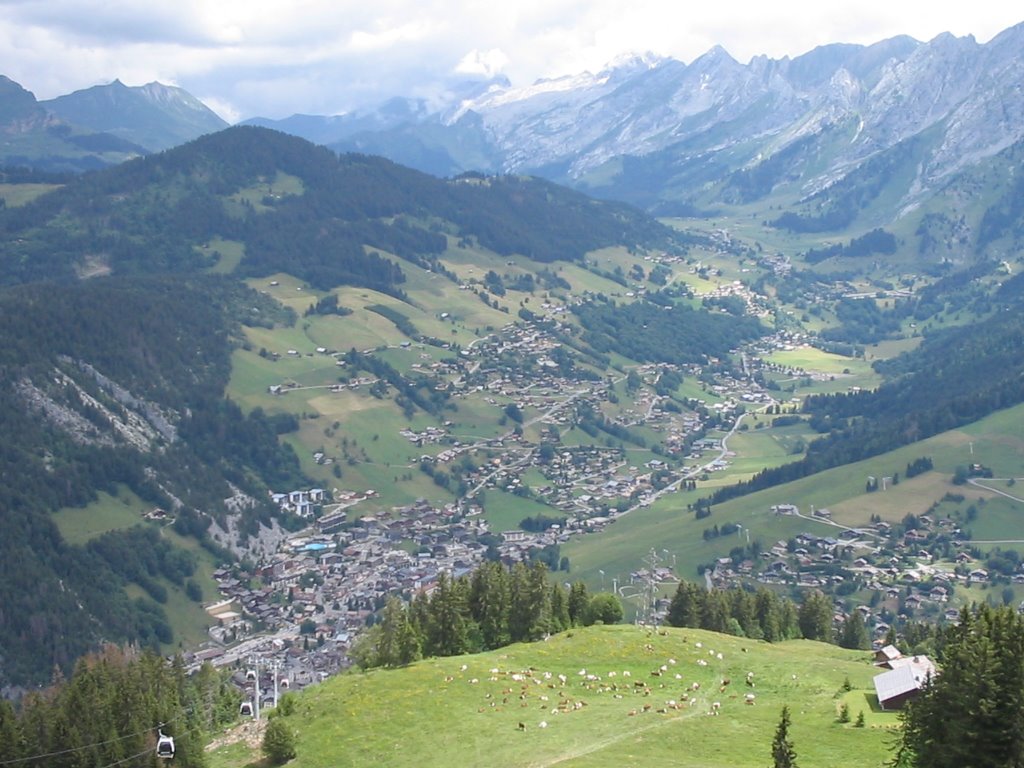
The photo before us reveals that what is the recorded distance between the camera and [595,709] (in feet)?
181

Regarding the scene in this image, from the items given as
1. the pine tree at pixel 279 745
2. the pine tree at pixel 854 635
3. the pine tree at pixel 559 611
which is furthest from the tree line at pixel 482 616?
the pine tree at pixel 854 635

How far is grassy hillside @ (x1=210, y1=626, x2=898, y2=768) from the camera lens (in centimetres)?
4872

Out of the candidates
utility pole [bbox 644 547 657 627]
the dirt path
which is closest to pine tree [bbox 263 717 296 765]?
the dirt path

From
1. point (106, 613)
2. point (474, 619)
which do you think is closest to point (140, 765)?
point (474, 619)

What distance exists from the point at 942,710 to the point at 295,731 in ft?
106

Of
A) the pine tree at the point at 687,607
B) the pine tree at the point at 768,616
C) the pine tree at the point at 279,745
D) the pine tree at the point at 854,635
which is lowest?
the pine tree at the point at 854,635

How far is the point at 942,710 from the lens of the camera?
38.0 metres

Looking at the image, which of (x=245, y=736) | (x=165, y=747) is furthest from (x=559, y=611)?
(x=165, y=747)

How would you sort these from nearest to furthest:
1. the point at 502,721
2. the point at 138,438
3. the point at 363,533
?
1. the point at 502,721
2. the point at 363,533
3. the point at 138,438

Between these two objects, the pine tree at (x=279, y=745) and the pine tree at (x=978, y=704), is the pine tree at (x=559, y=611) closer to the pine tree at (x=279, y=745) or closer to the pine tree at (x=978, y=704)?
the pine tree at (x=279, y=745)

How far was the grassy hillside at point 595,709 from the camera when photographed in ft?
160

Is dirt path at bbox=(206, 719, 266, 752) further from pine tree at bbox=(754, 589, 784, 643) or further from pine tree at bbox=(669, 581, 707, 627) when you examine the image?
pine tree at bbox=(754, 589, 784, 643)

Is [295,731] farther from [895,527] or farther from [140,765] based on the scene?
[895,527]

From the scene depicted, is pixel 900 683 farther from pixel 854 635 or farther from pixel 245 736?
pixel 854 635
